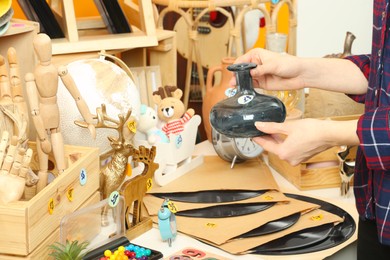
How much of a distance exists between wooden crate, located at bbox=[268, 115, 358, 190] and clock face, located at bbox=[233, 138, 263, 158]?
0.31ft

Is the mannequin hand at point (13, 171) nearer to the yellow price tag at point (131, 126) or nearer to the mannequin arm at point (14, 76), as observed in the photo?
the mannequin arm at point (14, 76)

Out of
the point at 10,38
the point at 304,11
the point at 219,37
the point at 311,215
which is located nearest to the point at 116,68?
the point at 10,38

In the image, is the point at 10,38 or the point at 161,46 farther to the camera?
the point at 161,46

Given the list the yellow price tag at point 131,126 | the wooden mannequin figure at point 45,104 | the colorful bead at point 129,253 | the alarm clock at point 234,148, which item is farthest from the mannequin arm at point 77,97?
the alarm clock at point 234,148

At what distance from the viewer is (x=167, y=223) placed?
132 cm

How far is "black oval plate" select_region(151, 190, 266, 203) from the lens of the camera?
154 cm

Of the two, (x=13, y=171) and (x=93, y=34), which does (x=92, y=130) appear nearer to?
(x=13, y=171)

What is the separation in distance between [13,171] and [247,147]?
2.26ft

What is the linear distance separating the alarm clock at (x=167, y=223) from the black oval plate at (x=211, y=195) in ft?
0.60

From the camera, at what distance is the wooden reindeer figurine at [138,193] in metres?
1.37

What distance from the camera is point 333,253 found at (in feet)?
4.39

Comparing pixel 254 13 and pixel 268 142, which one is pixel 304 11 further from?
pixel 268 142

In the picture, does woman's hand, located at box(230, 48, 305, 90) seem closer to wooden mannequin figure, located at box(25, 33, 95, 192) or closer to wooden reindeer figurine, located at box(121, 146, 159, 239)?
wooden reindeer figurine, located at box(121, 146, 159, 239)

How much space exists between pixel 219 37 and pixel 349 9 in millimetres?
821
